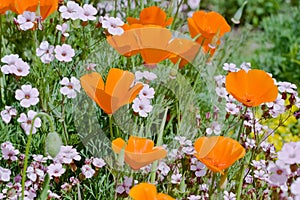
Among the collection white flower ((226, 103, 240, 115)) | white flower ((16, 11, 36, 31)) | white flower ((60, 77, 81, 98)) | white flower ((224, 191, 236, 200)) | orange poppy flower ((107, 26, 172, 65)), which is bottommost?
white flower ((224, 191, 236, 200))

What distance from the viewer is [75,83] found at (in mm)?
1803

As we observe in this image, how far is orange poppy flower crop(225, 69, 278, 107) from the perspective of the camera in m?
1.63

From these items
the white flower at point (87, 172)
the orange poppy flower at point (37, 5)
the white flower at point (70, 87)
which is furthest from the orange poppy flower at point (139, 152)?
the orange poppy flower at point (37, 5)

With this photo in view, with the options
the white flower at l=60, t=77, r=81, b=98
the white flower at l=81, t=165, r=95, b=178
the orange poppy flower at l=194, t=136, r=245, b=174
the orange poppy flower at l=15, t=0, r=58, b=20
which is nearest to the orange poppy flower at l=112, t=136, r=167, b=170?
the orange poppy flower at l=194, t=136, r=245, b=174

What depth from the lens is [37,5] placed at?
1849mm

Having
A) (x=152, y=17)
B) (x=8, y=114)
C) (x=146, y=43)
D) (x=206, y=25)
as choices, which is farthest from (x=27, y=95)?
(x=206, y=25)

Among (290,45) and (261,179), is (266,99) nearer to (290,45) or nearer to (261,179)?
(261,179)

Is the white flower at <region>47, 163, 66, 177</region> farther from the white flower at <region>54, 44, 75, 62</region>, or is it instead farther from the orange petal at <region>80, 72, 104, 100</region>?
the white flower at <region>54, 44, 75, 62</region>

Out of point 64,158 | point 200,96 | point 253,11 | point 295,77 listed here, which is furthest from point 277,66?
point 64,158

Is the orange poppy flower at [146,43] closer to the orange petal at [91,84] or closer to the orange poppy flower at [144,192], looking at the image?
the orange petal at [91,84]

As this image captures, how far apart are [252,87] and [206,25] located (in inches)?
13.6

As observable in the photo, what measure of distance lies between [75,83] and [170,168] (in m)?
0.35

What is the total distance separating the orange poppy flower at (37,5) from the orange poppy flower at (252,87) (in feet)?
1.78

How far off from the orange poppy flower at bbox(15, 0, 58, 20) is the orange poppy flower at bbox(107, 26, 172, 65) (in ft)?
0.60
